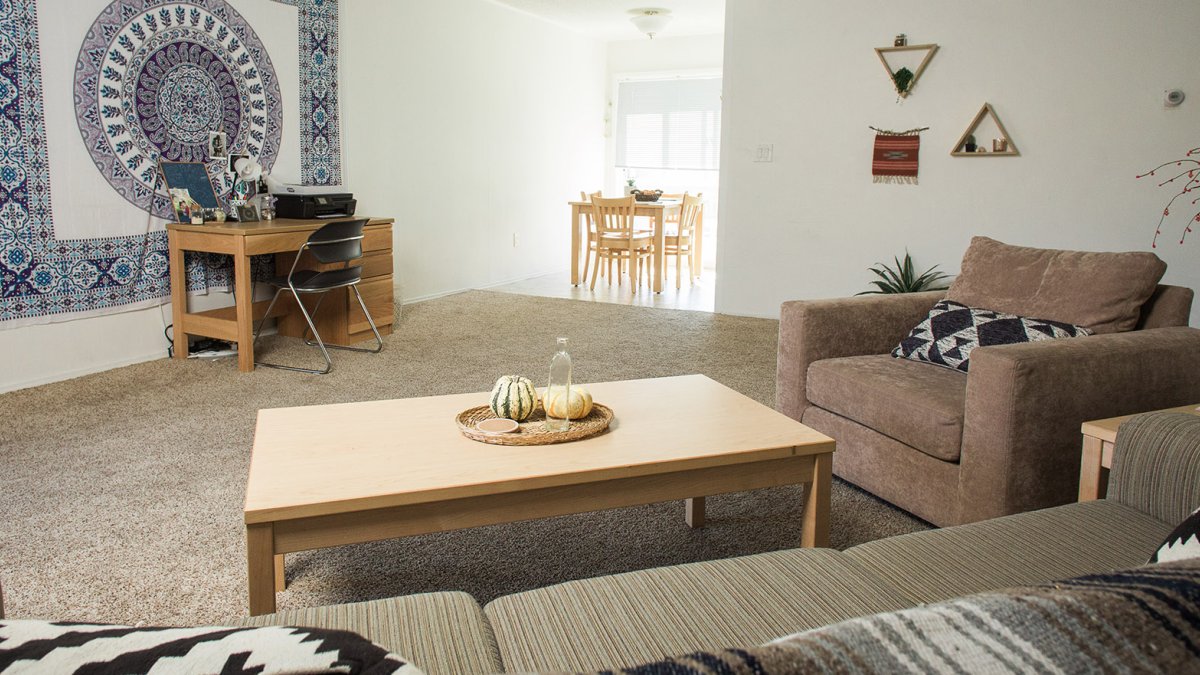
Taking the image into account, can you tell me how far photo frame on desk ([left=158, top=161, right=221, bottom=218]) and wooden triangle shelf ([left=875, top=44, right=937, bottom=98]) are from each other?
153 inches

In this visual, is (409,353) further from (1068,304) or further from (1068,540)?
(1068,540)

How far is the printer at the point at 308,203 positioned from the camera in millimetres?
4688

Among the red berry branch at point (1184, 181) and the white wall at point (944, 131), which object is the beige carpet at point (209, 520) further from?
the red berry branch at point (1184, 181)

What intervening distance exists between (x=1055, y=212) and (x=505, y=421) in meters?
4.07

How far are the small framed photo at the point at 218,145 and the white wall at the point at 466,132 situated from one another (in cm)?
101

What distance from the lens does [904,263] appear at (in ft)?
17.6

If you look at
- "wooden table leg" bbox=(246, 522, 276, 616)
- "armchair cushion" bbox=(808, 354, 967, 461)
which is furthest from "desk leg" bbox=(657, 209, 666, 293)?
"wooden table leg" bbox=(246, 522, 276, 616)

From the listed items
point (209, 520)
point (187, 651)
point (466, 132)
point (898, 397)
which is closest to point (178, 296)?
point (209, 520)

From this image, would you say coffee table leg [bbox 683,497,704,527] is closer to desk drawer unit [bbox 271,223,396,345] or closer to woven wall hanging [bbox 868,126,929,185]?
desk drawer unit [bbox 271,223,396,345]

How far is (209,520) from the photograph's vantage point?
2.43 meters

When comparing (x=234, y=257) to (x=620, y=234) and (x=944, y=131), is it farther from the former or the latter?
(x=944, y=131)

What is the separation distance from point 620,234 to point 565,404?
5266 mm

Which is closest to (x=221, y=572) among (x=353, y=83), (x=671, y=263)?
(x=353, y=83)

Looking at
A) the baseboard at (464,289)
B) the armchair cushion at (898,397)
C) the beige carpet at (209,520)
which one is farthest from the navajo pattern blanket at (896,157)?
the baseboard at (464,289)
